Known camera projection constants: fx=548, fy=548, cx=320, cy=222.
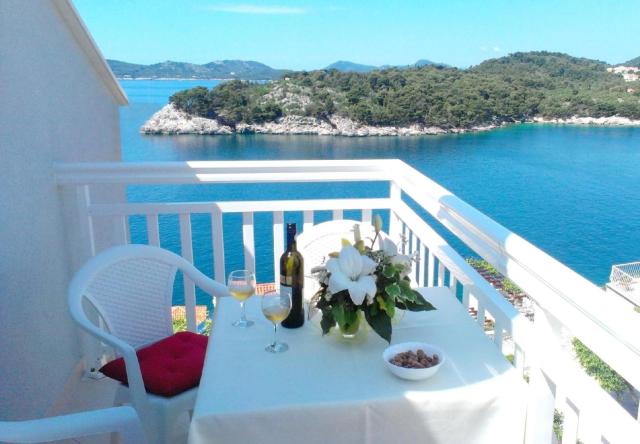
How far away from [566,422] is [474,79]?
55.2 m

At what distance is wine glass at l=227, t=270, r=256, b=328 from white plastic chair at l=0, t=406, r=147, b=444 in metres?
0.41

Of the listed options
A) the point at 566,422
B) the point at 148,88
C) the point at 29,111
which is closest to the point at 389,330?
the point at 566,422

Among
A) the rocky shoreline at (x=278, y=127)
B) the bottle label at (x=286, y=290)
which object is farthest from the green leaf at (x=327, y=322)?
the rocky shoreline at (x=278, y=127)

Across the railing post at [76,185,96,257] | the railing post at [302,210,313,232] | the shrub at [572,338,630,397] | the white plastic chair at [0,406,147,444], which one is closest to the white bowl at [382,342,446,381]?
the white plastic chair at [0,406,147,444]

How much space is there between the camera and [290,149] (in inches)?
1718

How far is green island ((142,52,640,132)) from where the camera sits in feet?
158

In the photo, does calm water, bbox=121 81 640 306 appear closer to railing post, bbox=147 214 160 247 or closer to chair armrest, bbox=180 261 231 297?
railing post, bbox=147 214 160 247

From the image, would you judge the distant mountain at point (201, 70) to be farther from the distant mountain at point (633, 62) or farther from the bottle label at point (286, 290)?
the bottle label at point (286, 290)

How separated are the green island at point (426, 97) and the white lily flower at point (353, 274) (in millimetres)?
47255

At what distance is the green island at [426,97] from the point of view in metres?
48.1

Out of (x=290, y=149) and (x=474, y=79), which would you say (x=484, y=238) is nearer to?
(x=290, y=149)

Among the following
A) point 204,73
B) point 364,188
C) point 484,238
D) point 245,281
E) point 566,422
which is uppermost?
point 204,73

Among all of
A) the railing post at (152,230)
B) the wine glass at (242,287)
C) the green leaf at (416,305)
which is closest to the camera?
the green leaf at (416,305)

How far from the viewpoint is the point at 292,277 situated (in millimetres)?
1528
